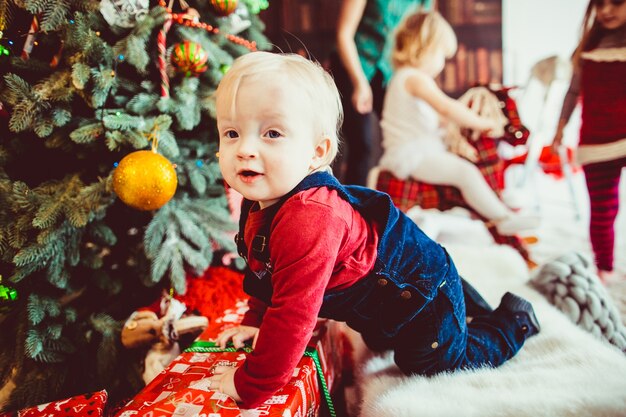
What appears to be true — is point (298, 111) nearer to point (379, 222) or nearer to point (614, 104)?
point (379, 222)

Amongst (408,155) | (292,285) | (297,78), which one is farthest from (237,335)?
(408,155)

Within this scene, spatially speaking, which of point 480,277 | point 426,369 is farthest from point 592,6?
point 426,369

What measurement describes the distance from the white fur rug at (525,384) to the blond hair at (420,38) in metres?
0.99

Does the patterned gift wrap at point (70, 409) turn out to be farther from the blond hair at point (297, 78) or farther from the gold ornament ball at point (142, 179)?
the blond hair at point (297, 78)

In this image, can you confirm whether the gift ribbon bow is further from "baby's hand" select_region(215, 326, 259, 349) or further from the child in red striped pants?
the child in red striped pants

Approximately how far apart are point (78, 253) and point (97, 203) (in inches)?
5.0

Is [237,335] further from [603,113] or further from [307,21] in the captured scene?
[307,21]

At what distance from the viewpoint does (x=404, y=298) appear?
0.71 metres

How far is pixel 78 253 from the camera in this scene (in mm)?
930

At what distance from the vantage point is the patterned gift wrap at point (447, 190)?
150 cm

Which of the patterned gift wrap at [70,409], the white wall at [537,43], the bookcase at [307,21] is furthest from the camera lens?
the bookcase at [307,21]

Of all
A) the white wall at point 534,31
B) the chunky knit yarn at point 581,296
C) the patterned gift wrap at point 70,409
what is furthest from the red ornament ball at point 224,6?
the white wall at point 534,31

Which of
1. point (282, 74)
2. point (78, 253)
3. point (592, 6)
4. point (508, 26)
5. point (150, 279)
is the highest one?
point (508, 26)

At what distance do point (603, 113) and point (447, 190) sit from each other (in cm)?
53
